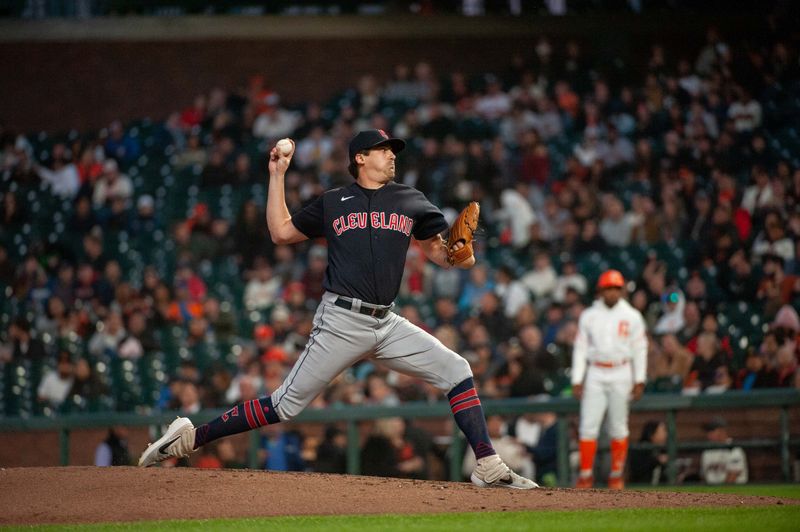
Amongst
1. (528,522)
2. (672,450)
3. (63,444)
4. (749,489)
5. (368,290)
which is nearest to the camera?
(528,522)

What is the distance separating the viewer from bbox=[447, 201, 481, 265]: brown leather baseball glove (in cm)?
612

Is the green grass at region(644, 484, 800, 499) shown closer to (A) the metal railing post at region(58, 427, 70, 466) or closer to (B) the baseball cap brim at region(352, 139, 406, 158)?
(B) the baseball cap brim at region(352, 139, 406, 158)

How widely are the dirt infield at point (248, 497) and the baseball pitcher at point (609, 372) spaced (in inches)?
117

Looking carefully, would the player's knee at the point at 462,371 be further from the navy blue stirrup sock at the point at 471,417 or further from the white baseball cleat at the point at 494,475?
the white baseball cleat at the point at 494,475

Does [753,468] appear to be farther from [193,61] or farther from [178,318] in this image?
[193,61]

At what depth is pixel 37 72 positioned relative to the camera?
19.2 m

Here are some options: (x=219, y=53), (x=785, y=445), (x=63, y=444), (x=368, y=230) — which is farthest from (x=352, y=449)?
(x=219, y=53)

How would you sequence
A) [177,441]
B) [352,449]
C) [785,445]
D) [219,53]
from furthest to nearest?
1. [219,53]
2. [352,449]
3. [785,445]
4. [177,441]

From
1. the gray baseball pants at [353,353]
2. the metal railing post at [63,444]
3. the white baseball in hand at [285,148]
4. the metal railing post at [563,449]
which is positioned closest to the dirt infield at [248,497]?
the gray baseball pants at [353,353]

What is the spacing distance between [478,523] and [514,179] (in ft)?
33.6

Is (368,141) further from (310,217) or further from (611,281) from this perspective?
(611,281)

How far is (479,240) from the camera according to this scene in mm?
12344

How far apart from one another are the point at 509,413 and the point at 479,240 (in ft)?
8.53

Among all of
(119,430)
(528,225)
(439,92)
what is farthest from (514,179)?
(119,430)
